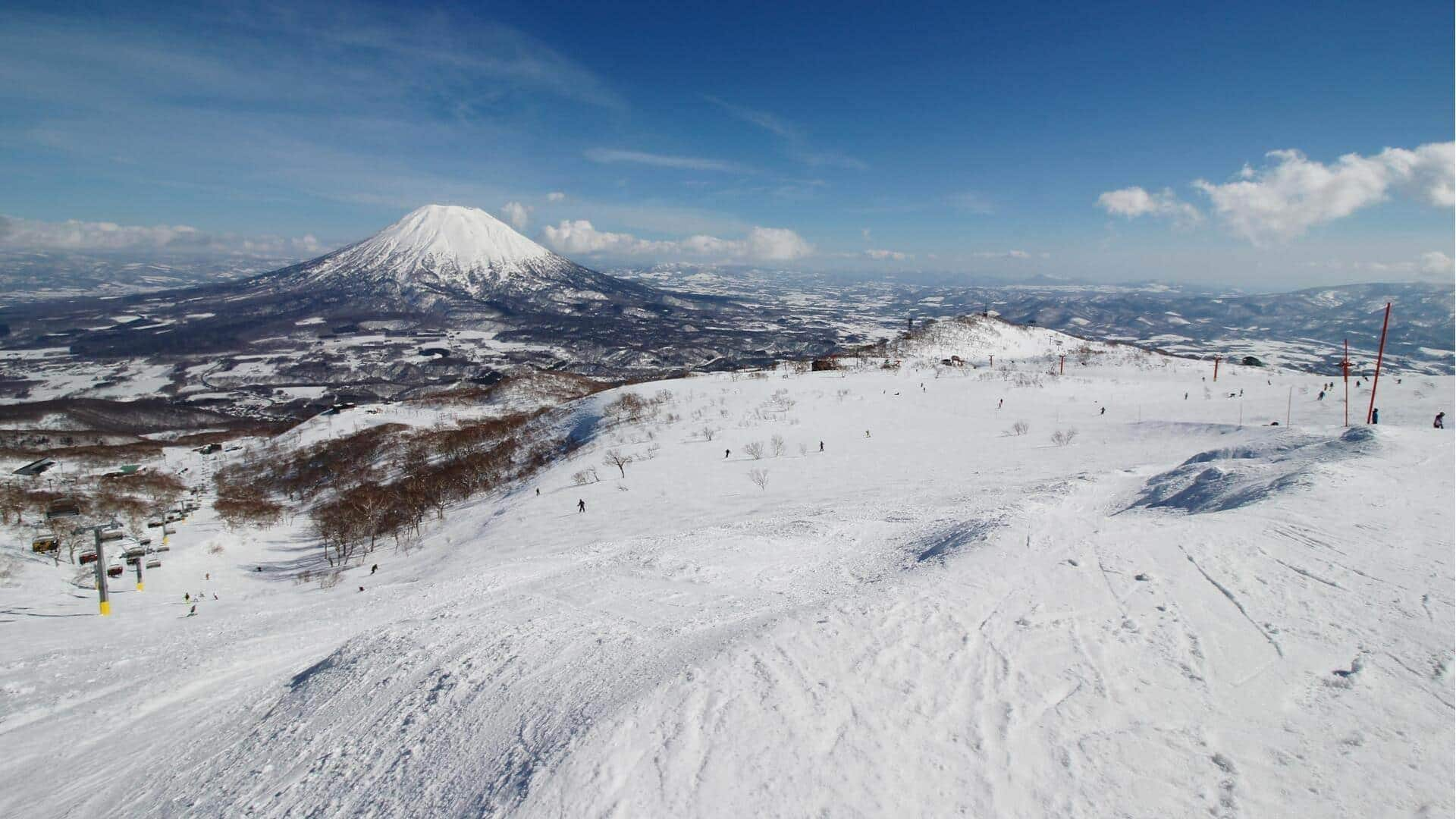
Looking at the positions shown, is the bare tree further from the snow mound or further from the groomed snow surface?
the snow mound

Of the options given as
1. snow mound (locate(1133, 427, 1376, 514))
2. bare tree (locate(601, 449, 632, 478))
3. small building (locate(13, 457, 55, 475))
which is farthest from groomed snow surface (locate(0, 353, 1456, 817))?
small building (locate(13, 457, 55, 475))

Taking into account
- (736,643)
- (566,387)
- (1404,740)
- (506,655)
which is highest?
(1404,740)

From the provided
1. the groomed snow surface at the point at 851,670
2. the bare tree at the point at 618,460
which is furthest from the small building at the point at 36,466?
the bare tree at the point at 618,460

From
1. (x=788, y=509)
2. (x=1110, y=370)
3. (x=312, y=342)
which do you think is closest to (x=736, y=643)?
(x=788, y=509)

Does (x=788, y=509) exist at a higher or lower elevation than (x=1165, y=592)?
lower

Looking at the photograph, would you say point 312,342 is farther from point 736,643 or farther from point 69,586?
point 736,643

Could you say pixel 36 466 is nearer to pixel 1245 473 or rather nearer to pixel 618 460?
pixel 618 460
